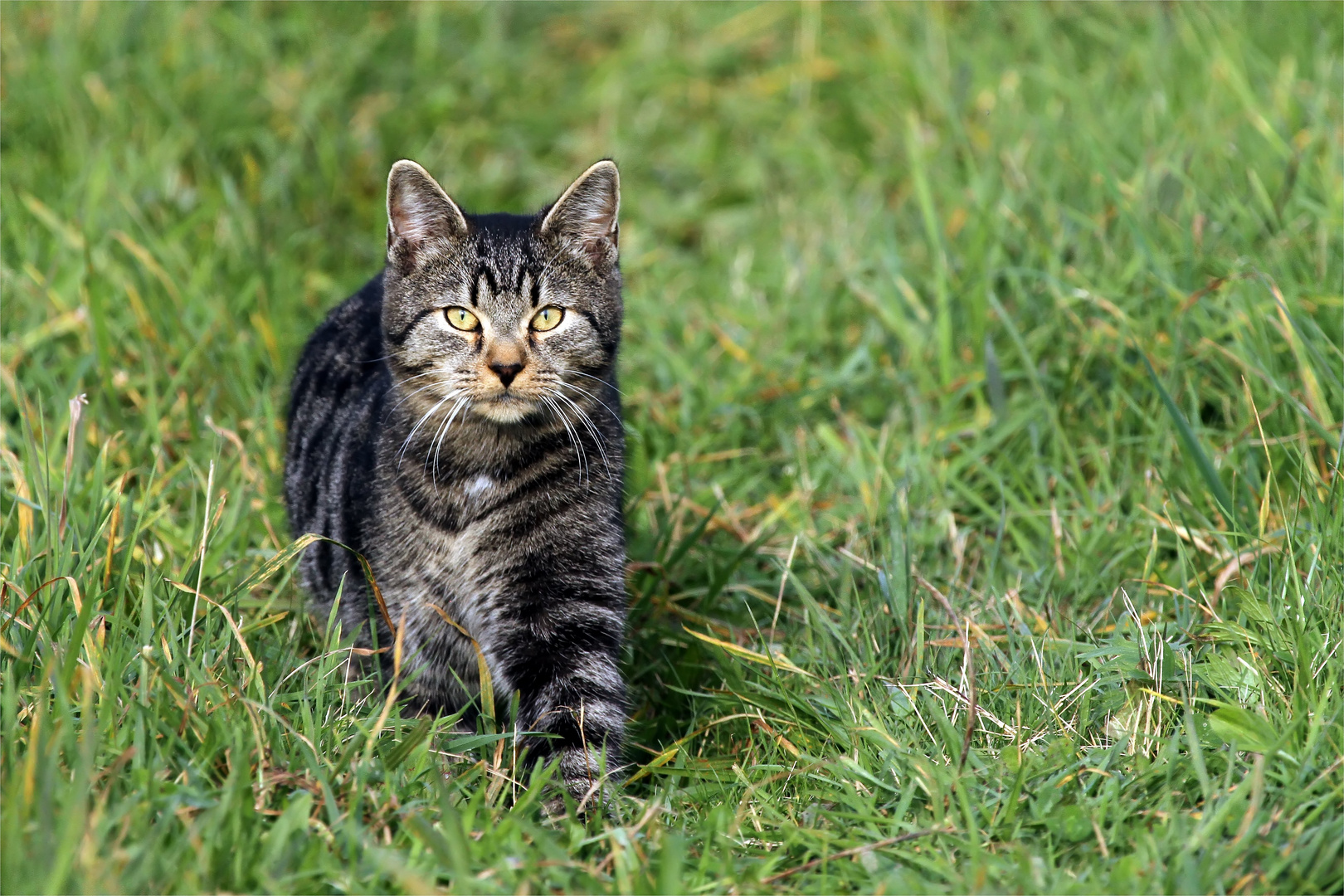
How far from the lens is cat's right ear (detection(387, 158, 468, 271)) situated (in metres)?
2.98

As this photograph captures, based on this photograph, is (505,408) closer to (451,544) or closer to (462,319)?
(462,319)

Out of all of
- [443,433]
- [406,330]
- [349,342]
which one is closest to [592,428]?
[443,433]

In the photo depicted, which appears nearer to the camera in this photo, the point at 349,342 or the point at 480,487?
the point at 480,487

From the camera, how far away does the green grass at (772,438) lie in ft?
7.86

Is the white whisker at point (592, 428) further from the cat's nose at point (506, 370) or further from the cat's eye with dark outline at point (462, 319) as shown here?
the cat's eye with dark outline at point (462, 319)

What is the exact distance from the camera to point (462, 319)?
9.59ft

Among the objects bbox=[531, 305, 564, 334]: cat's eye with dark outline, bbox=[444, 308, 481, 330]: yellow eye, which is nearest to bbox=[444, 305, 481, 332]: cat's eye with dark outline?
bbox=[444, 308, 481, 330]: yellow eye

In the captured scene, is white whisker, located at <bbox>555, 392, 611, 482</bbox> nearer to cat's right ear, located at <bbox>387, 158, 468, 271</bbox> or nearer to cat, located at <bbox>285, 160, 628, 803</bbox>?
cat, located at <bbox>285, 160, 628, 803</bbox>

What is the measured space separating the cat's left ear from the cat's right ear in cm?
21

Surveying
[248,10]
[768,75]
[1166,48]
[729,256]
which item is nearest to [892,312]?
[729,256]

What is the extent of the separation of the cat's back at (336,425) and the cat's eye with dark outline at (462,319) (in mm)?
→ 338

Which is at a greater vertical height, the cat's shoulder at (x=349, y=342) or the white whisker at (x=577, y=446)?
the cat's shoulder at (x=349, y=342)

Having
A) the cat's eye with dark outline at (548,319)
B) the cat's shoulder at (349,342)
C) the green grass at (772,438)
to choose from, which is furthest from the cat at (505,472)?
the cat's shoulder at (349,342)

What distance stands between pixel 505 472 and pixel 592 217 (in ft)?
2.05
